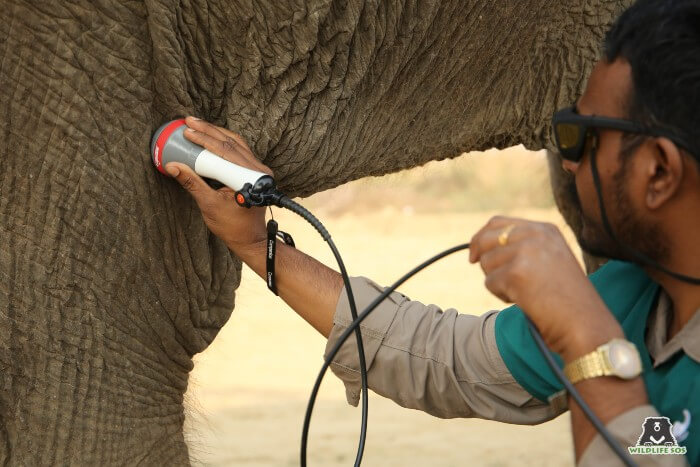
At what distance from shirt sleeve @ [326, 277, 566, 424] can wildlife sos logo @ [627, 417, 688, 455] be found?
1.36ft

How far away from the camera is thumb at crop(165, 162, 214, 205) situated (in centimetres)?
192

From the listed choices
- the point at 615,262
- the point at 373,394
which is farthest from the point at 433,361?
the point at 373,394

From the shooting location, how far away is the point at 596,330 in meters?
1.50

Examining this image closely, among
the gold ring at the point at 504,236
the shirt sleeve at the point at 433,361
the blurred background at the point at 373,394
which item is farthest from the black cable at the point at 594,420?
the blurred background at the point at 373,394

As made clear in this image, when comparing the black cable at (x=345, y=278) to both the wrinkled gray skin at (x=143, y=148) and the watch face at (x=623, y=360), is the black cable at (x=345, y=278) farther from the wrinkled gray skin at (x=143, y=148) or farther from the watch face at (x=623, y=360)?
the watch face at (x=623, y=360)

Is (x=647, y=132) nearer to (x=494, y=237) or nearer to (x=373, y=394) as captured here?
(x=494, y=237)

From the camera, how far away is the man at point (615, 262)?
1512 mm

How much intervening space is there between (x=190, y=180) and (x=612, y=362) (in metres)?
0.83

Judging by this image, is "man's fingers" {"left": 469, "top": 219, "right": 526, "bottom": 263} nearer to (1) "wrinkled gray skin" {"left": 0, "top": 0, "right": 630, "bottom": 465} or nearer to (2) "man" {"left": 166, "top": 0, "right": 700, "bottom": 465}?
(2) "man" {"left": 166, "top": 0, "right": 700, "bottom": 465}

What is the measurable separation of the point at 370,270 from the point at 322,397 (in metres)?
3.02

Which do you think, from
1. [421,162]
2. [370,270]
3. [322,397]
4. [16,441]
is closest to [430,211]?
[370,270]

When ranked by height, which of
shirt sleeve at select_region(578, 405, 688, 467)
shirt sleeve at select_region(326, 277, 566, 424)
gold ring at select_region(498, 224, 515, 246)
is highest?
shirt sleeve at select_region(326, 277, 566, 424)

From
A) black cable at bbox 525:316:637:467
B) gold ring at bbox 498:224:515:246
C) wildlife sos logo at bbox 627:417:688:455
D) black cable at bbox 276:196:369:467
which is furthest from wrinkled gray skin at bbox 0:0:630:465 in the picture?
wildlife sos logo at bbox 627:417:688:455

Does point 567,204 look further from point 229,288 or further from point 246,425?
point 246,425
